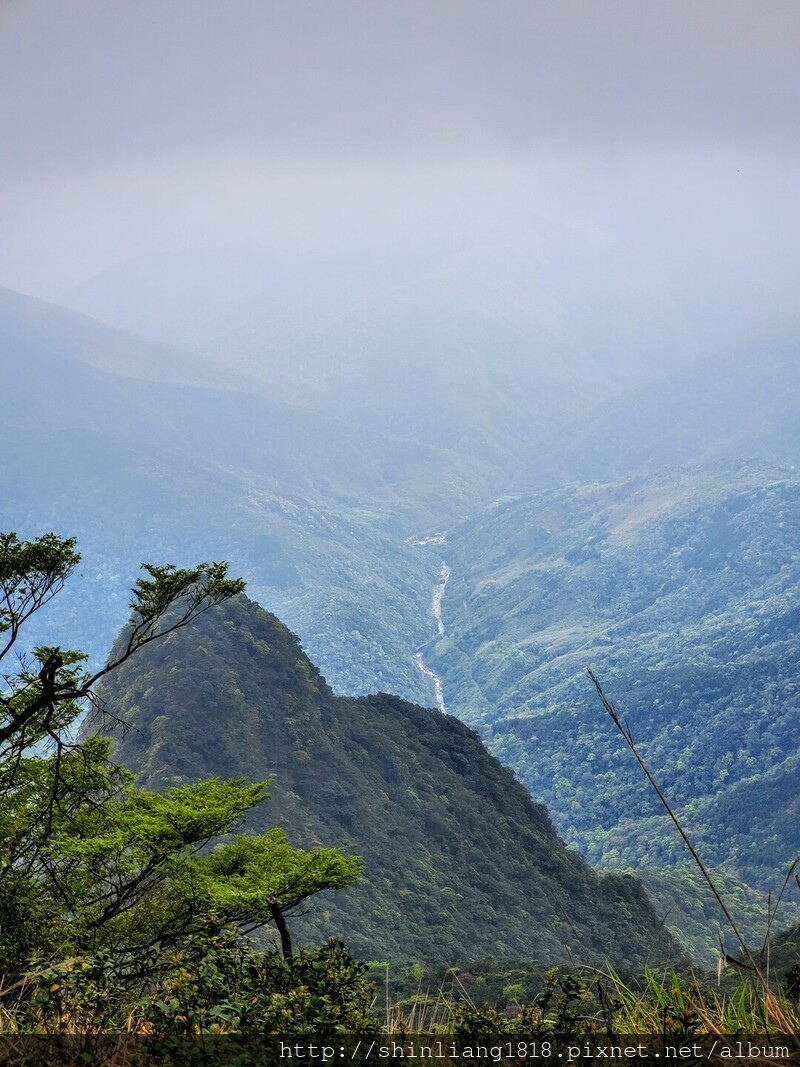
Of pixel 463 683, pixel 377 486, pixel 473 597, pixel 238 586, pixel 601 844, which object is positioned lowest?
pixel 601 844

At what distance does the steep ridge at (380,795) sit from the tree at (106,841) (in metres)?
14.2

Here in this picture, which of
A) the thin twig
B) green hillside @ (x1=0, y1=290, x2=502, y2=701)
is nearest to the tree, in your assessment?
the thin twig

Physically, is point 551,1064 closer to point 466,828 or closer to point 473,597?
point 466,828

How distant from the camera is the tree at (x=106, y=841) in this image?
748cm

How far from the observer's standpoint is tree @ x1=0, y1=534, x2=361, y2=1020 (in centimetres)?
748

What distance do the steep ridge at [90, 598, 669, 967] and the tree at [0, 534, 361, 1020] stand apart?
1419 centimetres

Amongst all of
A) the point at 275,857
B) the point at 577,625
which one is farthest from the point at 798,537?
the point at 275,857

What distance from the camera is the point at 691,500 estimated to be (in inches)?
5610

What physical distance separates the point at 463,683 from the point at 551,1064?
361 ft

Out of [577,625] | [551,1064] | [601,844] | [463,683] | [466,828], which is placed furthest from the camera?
[577,625]

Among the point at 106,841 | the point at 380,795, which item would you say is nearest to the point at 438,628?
the point at 380,795

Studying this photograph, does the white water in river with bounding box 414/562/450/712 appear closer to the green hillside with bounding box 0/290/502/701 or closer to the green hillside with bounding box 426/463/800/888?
the green hillside with bounding box 426/463/800/888

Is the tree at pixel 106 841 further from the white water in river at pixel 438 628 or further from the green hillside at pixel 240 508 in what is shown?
the green hillside at pixel 240 508

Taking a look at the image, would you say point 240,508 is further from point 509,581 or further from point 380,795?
point 380,795
